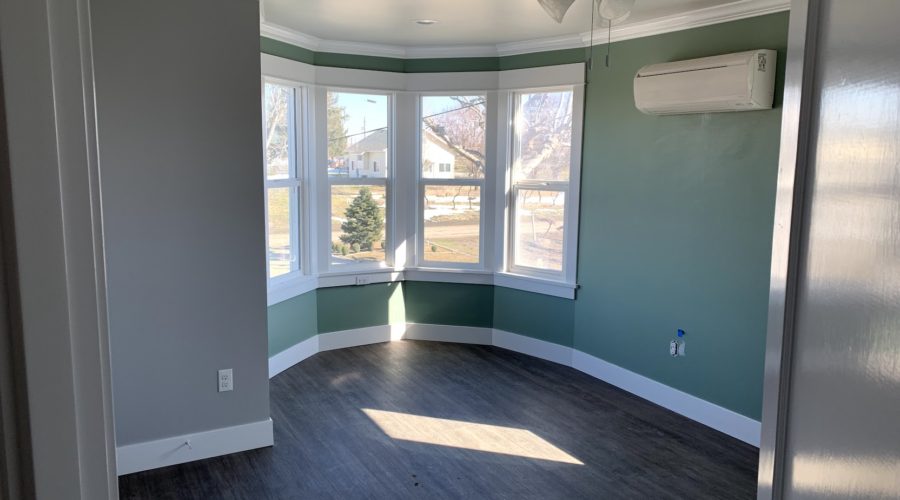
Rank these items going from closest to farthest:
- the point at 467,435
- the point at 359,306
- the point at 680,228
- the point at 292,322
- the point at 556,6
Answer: the point at 556,6, the point at 467,435, the point at 680,228, the point at 292,322, the point at 359,306

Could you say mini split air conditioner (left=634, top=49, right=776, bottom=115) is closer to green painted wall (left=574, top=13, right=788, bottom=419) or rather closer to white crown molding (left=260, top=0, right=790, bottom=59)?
green painted wall (left=574, top=13, right=788, bottom=419)

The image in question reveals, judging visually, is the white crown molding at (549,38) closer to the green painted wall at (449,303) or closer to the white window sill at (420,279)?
the white window sill at (420,279)

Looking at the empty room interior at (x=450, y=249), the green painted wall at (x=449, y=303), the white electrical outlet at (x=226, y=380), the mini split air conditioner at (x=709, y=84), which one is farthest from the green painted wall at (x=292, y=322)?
the mini split air conditioner at (x=709, y=84)

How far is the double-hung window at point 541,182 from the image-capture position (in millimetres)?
4812

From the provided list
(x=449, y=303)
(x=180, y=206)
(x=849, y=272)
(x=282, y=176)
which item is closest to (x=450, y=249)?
(x=449, y=303)

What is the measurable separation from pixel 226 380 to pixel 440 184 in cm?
257

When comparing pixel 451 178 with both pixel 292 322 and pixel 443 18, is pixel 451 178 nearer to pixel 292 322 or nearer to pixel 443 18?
pixel 443 18

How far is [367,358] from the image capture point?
5.00m

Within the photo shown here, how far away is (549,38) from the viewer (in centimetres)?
464

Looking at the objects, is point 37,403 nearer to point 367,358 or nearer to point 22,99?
point 22,99

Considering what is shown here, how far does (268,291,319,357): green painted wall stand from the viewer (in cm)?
452

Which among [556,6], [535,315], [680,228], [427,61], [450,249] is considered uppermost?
[427,61]

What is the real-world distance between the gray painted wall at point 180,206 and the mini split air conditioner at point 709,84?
225 cm

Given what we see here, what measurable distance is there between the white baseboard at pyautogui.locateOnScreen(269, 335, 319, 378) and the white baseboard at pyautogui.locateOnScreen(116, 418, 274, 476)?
42.8 inches
